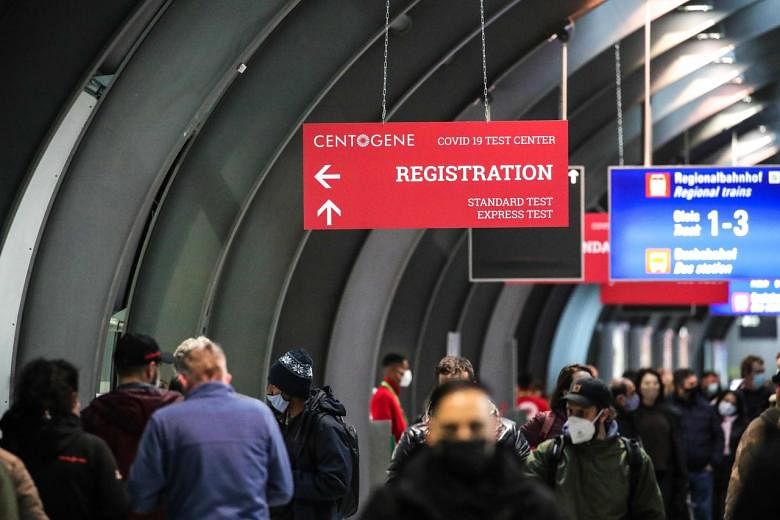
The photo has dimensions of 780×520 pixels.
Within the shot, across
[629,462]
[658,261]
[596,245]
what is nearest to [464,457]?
[629,462]

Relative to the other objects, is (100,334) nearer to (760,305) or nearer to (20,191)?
(20,191)

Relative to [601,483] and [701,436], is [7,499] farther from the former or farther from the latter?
[701,436]

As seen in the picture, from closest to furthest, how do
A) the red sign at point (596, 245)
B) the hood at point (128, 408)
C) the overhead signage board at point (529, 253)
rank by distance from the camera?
the hood at point (128, 408) → the overhead signage board at point (529, 253) → the red sign at point (596, 245)

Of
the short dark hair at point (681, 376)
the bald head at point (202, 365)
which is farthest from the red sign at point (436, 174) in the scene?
the short dark hair at point (681, 376)

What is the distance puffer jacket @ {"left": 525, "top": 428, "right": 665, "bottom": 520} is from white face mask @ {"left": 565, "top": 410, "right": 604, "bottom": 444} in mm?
67

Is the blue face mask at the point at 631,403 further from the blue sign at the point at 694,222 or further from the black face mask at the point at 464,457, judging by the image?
the black face mask at the point at 464,457

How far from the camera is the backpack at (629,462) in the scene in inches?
293

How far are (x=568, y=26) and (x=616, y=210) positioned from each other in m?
1.90

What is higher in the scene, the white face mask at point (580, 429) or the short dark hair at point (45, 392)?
the short dark hair at point (45, 392)

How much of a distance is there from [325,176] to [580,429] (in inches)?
148

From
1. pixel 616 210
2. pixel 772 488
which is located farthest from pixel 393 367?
pixel 772 488

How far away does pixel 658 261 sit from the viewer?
1527 cm

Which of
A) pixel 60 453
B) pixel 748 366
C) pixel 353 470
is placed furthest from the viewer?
pixel 748 366

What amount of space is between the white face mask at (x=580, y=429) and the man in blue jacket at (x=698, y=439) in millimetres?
8120
